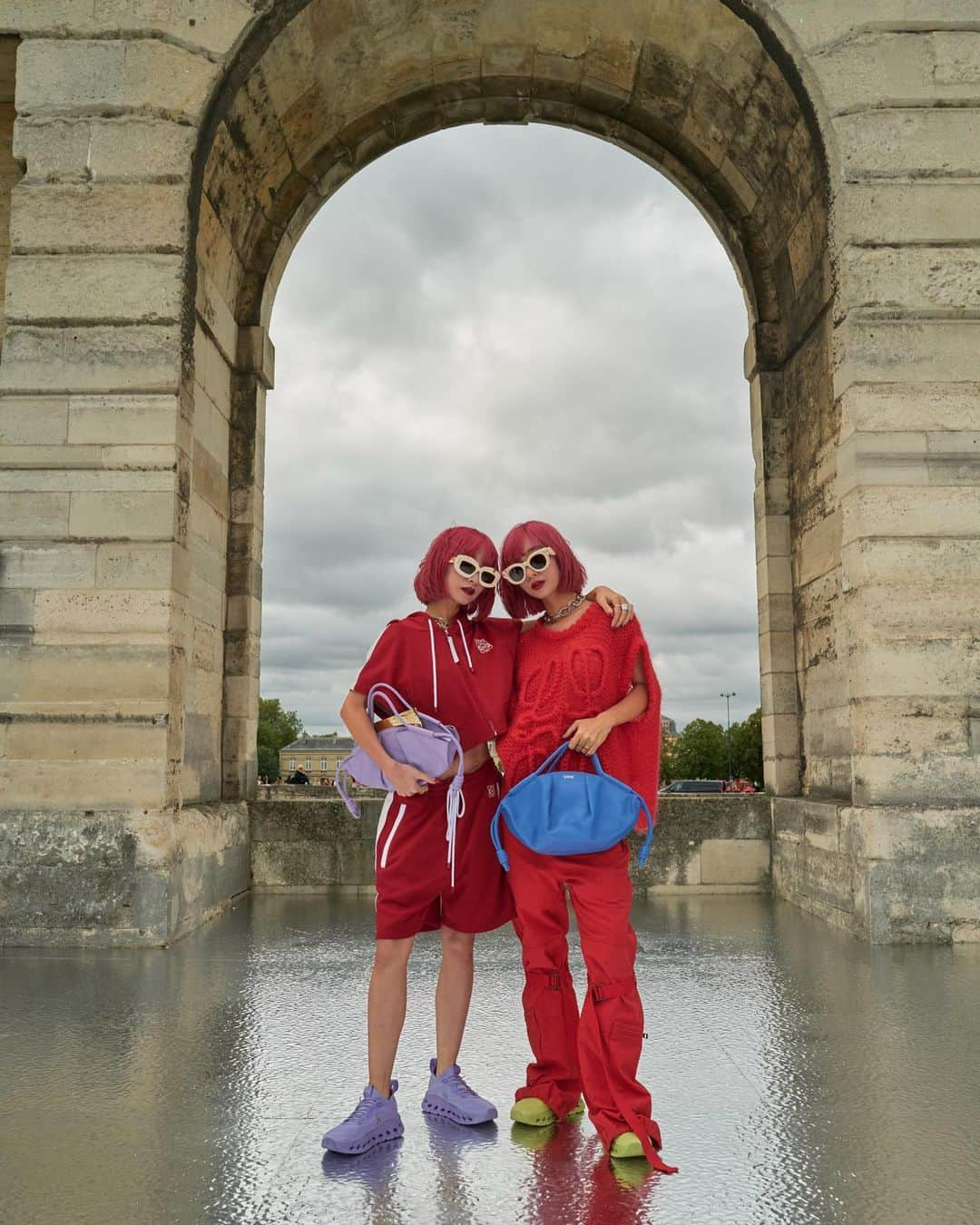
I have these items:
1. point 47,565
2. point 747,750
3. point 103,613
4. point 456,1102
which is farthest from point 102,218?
point 747,750

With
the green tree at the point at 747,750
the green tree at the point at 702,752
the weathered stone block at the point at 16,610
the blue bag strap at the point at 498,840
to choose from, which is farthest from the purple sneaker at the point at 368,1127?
the green tree at the point at 702,752

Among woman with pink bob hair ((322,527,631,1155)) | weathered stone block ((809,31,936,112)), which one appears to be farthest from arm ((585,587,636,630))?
weathered stone block ((809,31,936,112))

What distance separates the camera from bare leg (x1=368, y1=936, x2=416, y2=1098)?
10.0ft

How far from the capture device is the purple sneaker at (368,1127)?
2.90 metres

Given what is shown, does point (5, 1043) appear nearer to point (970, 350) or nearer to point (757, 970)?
point (757, 970)

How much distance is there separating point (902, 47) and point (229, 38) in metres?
4.40

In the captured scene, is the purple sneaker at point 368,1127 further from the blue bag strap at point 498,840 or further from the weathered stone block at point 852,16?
the weathered stone block at point 852,16

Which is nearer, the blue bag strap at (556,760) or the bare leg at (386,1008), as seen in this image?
the bare leg at (386,1008)

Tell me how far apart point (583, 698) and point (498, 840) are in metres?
0.52

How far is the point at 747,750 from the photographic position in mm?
69125

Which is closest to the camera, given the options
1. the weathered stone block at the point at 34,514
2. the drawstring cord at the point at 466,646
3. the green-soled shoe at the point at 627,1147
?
the green-soled shoe at the point at 627,1147

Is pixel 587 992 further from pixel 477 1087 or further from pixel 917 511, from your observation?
pixel 917 511

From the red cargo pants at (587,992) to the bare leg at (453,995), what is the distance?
19 centimetres

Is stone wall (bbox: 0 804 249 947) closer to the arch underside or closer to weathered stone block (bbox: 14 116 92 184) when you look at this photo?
the arch underside
